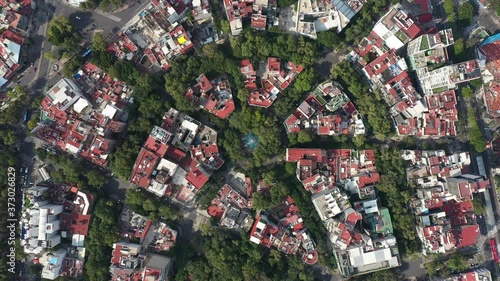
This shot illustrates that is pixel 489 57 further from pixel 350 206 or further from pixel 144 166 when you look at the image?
pixel 144 166

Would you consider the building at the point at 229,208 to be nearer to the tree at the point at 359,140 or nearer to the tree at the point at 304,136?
the tree at the point at 304,136

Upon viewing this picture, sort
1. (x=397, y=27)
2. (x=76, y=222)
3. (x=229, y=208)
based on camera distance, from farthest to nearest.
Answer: (x=229, y=208), (x=76, y=222), (x=397, y=27)

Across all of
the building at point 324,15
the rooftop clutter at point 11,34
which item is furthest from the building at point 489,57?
the rooftop clutter at point 11,34

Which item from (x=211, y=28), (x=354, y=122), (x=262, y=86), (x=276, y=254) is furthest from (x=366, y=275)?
(x=211, y=28)

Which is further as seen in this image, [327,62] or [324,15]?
[327,62]

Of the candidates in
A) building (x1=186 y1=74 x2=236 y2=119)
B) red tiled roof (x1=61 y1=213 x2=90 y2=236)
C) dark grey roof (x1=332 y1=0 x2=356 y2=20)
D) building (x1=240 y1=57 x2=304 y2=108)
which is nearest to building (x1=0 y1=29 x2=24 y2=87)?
red tiled roof (x1=61 y1=213 x2=90 y2=236)

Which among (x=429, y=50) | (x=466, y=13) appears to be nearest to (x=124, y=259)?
(x=429, y=50)

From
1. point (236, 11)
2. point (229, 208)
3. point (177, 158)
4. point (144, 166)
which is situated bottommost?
point (229, 208)

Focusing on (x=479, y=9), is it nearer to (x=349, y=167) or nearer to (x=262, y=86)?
(x=349, y=167)
